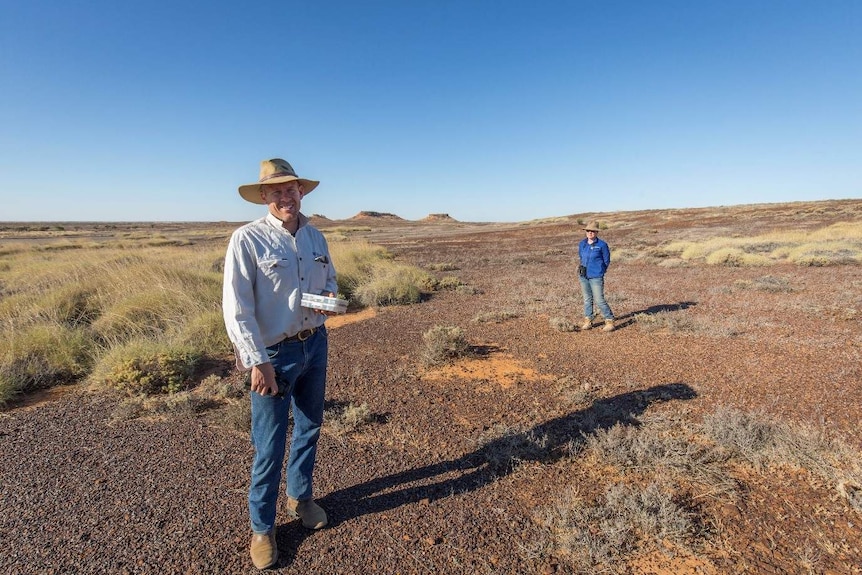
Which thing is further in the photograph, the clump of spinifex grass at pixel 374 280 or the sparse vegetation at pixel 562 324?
the clump of spinifex grass at pixel 374 280

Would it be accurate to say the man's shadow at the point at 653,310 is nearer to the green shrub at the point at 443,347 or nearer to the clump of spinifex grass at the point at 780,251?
the green shrub at the point at 443,347

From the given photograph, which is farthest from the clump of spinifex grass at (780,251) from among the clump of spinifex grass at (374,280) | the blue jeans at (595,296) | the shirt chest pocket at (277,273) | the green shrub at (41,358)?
the green shrub at (41,358)

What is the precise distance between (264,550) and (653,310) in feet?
26.0

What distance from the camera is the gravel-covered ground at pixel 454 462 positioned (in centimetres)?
239

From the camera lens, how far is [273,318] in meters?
2.22

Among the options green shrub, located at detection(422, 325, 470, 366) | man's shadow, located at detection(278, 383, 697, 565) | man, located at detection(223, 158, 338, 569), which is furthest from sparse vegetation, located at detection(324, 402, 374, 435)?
green shrub, located at detection(422, 325, 470, 366)

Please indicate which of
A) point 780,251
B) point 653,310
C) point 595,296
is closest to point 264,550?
point 595,296

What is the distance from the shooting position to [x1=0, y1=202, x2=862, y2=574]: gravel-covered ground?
2391mm

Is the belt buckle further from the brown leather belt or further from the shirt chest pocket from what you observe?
the shirt chest pocket

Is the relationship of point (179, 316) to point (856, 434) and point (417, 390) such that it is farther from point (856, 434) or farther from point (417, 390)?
point (856, 434)

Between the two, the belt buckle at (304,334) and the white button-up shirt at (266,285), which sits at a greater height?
the white button-up shirt at (266,285)

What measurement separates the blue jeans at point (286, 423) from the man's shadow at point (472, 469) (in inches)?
12.0

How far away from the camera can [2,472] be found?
3338 millimetres

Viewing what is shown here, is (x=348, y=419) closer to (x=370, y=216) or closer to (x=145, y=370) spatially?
(x=145, y=370)
